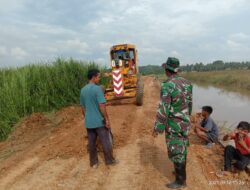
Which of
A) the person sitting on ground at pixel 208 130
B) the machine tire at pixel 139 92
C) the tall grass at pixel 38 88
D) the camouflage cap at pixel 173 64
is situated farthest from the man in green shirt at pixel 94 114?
the machine tire at pixel 139 92

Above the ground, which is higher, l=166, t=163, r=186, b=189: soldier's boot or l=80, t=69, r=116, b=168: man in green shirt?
l=80, t=69, r=116, b=168: man in green shirt

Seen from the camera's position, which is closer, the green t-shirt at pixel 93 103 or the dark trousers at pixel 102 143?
the green t-shirt at pixel 93 103

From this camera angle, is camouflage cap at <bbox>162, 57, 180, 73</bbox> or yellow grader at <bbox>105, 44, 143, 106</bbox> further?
yellow grader at <bbox>105, 44, 143, 106</bbox>

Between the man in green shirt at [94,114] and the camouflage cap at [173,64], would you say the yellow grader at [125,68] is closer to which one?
the man in green shirt at [94,114]

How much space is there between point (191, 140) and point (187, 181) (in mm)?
2838

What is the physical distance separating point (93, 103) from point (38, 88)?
739 cm

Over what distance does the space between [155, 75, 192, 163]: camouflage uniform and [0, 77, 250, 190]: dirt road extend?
26.7 inches

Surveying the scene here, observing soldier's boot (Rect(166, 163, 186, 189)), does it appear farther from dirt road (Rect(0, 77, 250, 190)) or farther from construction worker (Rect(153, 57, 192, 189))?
dirt road (Rect(0, 77, 250, 190))

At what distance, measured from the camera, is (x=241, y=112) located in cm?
1609

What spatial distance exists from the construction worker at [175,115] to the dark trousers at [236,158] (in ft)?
3.71

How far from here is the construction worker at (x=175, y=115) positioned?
4.57 m

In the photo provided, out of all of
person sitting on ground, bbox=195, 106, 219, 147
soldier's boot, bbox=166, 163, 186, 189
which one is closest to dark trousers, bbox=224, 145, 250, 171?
soldier's boot, bbox=166, 163, 186, 189

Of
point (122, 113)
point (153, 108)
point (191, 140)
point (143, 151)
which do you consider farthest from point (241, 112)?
point (143, 151)

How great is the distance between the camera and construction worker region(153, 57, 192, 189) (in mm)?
4570
